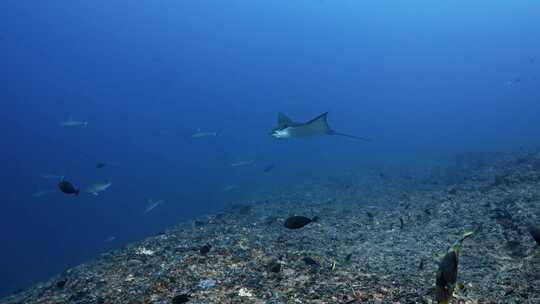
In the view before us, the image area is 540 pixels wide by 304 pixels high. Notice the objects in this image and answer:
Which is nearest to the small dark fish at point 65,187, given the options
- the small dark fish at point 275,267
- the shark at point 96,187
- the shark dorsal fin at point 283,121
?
the shark at point 96,187

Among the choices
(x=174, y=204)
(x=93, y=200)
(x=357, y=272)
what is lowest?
(x=93, y=200)

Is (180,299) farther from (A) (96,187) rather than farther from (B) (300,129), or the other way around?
(A) (96,187)

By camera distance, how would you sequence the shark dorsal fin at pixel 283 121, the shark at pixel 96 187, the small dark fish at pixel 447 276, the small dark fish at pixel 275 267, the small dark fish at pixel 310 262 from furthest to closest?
the shark at pixel 96 187 → the shark dorsal fin at pixel 283 121 → the small dark fish at pixel 310 262 → the small dark fish at pixel 275 267 → the small dark fish at pixel 447 276

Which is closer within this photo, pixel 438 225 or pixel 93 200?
pixel 438 225

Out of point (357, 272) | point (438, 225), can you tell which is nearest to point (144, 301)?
point (357, 272)

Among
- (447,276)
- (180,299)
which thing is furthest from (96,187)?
(447,276)

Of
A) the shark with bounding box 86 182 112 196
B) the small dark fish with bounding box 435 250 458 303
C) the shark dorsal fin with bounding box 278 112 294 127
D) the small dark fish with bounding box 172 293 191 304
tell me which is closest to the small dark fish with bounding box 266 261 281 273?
the small dark fish with bounding box 172 293 191 304

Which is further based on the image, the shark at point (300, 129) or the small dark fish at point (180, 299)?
the shark at point (300, 129)

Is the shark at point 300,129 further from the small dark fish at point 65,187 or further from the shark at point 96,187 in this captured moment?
the shark at point 96,187

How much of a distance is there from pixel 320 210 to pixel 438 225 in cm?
522

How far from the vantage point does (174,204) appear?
36.2 m

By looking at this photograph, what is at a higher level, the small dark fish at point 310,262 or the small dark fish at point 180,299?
the small dark fish at point 180,299

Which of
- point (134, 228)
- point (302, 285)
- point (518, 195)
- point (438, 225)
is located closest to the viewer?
point (302, 285)

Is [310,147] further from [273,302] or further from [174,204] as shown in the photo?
[273,302]
